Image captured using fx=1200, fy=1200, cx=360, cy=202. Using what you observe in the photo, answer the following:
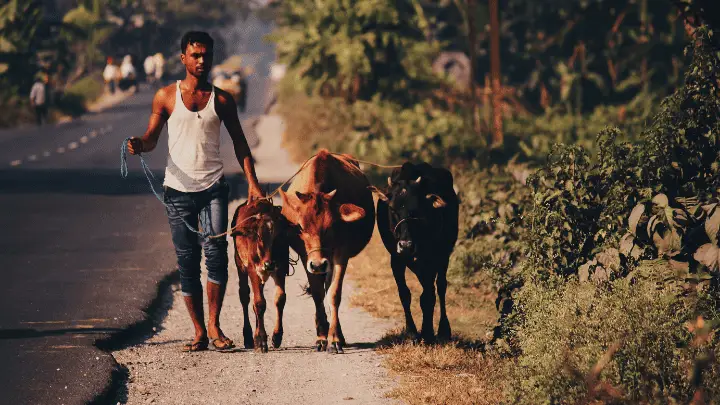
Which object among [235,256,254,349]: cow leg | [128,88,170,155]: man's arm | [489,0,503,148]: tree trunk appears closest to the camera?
[128,88,170,155]: man's arm

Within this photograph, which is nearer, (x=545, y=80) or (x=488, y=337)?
(x=488, y=337)

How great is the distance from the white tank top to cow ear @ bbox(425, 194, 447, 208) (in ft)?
5.56

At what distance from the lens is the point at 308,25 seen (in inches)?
1063

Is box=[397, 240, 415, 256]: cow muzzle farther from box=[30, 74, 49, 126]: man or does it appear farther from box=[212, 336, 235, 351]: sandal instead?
box=[30, 74, 49, 126]: man

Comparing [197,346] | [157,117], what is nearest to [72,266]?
[197,346]

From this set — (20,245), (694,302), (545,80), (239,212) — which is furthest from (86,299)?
(545,80)

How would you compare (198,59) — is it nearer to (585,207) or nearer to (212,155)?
(212,155)

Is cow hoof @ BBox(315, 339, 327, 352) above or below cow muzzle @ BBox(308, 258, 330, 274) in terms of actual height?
below

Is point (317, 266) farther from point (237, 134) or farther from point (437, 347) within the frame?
point (237, 134)

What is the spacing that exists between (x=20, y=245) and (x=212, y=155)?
7.11 m

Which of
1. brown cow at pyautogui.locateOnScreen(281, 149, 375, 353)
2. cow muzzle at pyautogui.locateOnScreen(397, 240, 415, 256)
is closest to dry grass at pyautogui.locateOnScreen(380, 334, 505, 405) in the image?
brown cow at pyautogui.locateOnScreen(281, 149, 375, 353)

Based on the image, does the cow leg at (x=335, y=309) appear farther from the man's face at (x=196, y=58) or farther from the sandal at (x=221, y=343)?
the man's face at (x=196, y=58)

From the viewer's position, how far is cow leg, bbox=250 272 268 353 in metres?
9.26

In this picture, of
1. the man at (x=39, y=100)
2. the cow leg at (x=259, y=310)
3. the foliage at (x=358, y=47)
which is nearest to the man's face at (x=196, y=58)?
the cow leg at (x=259, y=310)
